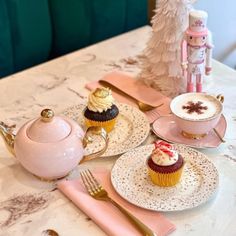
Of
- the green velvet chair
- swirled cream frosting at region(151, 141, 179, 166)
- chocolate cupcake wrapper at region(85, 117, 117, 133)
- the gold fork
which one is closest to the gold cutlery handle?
the gold fork

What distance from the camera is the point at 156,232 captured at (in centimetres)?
88

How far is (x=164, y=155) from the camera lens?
0.96 meters

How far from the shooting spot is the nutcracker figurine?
1.14 m

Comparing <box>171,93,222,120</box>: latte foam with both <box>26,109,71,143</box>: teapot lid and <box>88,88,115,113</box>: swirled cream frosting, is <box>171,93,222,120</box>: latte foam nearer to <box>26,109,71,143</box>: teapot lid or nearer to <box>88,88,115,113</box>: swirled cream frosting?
<box>88,88,115,113</box>: swirled cream frosting

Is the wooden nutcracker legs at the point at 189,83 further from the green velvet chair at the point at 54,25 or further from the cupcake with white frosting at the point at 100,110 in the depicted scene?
the green velvet chair at the point at 54,25

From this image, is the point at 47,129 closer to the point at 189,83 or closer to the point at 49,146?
the point at 49,146

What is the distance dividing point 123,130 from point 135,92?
0.55ft

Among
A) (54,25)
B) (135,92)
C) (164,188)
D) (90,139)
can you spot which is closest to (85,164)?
(90,139)

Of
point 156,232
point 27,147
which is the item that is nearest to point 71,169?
point 27,147

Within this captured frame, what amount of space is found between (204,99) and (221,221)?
314 mm

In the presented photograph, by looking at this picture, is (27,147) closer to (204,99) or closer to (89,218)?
(89,218)

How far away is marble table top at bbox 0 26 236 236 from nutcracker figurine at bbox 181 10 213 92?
0.09 m

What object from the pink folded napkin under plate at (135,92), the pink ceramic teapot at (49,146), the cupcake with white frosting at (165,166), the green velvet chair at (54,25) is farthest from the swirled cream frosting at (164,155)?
the green velvet chair at (54,25)

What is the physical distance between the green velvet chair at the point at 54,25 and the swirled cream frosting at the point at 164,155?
0.87 metres
